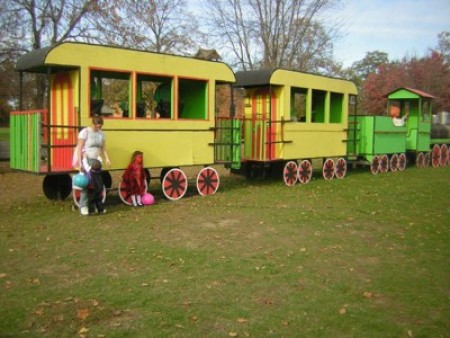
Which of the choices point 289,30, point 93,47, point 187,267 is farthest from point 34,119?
point 289,30

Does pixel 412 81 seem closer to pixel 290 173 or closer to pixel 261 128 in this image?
pixel 290 173

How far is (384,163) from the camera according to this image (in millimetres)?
17703

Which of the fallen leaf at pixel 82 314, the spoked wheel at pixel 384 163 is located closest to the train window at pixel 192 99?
the fallen leaf at pixel 82 314

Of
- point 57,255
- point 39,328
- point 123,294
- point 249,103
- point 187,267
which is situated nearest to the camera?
point 39,328

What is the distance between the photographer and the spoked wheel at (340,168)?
1577 centimetres

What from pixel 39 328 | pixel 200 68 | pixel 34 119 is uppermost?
pixel 200 68

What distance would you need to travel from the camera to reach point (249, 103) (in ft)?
46.7

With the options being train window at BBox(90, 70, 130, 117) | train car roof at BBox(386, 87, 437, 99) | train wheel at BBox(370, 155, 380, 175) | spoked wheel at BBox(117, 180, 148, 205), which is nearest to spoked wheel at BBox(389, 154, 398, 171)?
train wheel at BBox(370, 155, 380, 175)

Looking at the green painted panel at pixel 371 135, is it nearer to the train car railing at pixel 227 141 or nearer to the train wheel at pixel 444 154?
the train wheel at pixel 444 154

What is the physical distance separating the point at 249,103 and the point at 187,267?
8.78 metres

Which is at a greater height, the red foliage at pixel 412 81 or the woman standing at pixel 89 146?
the red foliage at pixel 412 81

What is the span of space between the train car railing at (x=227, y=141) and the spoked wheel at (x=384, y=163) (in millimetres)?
6921

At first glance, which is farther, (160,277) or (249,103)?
(249,103)

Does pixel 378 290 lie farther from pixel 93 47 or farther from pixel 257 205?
pixel 93 47
